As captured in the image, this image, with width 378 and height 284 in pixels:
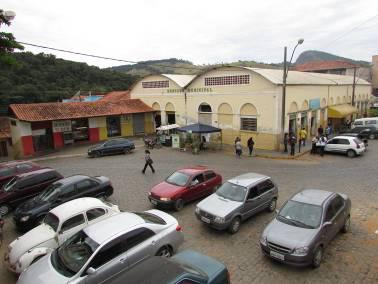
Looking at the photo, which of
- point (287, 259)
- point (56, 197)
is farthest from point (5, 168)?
point (287, 259)

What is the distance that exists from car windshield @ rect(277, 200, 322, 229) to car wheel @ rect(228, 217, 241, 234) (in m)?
1.55

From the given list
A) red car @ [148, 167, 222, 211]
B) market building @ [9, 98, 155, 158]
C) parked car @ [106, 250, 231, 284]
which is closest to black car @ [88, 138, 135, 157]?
market building @ [9, 98, 155, 158]

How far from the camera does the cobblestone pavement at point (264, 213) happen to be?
25.0ft

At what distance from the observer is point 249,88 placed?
2406 centimetres

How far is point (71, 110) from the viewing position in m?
26.9

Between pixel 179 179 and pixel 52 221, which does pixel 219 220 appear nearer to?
pixel 179 179

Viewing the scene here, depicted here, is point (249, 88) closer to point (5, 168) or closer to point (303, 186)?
point (303, 186)

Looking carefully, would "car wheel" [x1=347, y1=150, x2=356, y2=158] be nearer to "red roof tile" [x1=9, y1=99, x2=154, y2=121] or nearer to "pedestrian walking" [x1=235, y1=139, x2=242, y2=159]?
"pedestrian walking" [x1=235, y1=139, x2=242, y2=159]

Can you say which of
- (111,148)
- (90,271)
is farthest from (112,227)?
(111,148)

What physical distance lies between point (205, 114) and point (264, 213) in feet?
58.3

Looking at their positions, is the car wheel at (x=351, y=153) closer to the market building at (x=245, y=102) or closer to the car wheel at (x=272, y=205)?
the market building at (x=245, y=102)

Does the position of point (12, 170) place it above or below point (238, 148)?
above

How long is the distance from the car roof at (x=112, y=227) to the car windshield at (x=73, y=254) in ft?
0.48

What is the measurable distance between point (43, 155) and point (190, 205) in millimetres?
17147
